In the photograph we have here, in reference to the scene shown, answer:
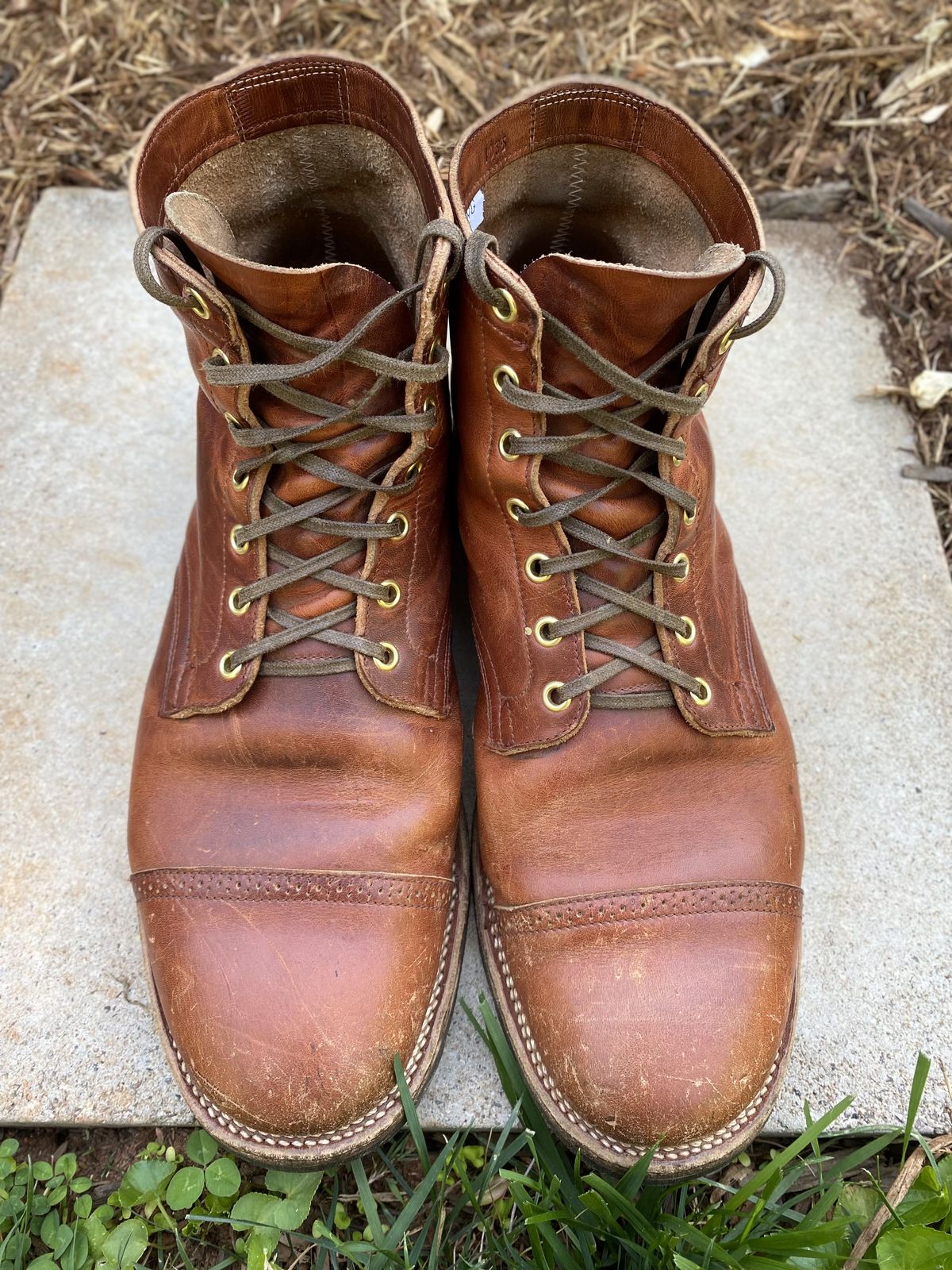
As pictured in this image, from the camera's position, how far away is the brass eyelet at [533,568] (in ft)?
4.72

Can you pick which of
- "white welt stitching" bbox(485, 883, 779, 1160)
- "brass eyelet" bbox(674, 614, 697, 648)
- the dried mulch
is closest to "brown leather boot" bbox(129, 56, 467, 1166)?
"white welt stitching" bbox(485, 883, 779, 1160)

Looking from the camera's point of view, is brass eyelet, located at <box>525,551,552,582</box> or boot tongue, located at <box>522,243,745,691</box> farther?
brass eyelet, located at <box>525,551,552,582</box>

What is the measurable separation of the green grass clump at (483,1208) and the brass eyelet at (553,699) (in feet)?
1.54

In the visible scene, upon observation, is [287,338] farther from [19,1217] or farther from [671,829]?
[19,1217]

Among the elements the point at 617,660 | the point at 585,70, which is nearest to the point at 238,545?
the point at 617,660

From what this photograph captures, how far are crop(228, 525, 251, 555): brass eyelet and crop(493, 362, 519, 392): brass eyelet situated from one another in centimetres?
43

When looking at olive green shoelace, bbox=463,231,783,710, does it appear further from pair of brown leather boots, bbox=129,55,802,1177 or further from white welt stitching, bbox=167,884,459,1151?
white welt stitching, bbox=167,884,459,1151

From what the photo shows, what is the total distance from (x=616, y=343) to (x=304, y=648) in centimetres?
63

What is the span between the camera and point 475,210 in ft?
4.59

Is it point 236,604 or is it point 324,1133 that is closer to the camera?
point 324,1133

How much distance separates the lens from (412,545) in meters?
1.50

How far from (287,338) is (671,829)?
867 millimetres

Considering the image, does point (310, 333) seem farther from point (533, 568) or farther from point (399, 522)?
point (533, 568)

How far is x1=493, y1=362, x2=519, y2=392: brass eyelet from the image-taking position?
4.28 ft
